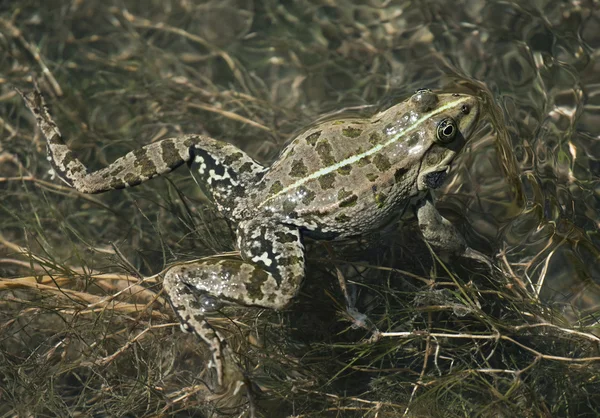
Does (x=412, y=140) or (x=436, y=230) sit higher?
(x=412, y=140)

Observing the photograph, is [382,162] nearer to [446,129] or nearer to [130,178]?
[446,129]

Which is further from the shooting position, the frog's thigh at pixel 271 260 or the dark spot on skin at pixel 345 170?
the dark spot on skin at pixel 345 170

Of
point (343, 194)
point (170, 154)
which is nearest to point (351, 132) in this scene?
point (343, 194)

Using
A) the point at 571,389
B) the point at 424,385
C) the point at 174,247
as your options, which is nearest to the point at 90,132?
the point at 174,247

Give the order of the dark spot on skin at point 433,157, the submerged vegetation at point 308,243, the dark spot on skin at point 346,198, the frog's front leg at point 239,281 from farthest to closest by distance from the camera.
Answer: the submerged vegetation at point 308,243, the dark spot on skin at point 433,157, the dark spot on skin at point 346,198, the frog's front leg at point 239,281

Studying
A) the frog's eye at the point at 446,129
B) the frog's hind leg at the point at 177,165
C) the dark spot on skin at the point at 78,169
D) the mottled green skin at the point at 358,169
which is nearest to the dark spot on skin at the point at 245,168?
the frog's hind leg at the point at 177,165

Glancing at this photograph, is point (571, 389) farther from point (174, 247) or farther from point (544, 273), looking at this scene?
point (174, 247)

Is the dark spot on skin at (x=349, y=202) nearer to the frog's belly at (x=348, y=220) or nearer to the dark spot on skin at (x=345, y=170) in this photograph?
the frog's belly at (x=348, y=220)
